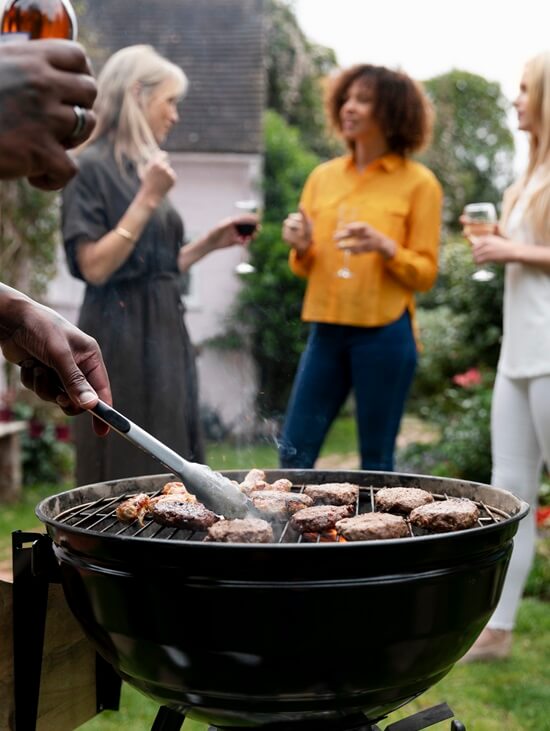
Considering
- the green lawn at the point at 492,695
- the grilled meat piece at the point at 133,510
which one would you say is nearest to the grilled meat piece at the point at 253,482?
the grilled meat piece at the point at 133,510

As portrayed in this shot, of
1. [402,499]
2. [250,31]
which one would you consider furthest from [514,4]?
[402,499]

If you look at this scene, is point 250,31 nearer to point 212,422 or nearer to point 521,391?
point 212,422

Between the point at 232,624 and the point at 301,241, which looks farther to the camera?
the point at 301,241

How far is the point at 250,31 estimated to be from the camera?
10.9 metres

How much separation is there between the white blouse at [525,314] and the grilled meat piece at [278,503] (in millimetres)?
1416

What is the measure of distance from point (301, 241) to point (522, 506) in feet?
6.97

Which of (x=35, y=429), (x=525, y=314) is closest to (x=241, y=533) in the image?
(x=525, y=314)

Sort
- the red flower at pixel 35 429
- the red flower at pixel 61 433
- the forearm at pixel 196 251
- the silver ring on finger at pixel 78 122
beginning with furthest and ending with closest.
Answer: the red flower at pixel 61 433, the red flower at pixel 35 429, the forearm at pixel 196 251, the silver ring on finger at pixel 78 122

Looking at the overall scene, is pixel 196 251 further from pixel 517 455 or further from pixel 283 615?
pixel 283 615

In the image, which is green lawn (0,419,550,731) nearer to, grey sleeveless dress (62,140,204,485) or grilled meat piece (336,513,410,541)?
grey sleeveless dress (62,140,204,485)

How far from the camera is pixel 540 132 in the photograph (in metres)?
3.15

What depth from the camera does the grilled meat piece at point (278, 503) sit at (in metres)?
1.82

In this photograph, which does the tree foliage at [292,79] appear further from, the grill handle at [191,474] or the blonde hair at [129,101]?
the grill handle at [191,474]

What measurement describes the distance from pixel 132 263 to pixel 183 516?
1708mm
